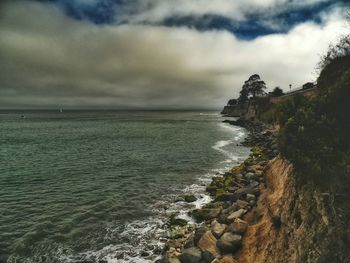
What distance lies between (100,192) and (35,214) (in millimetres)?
6032

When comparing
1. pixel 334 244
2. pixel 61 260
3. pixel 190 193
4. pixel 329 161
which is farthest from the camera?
pixel 190 193

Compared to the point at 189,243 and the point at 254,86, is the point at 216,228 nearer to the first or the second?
the point at 189,243

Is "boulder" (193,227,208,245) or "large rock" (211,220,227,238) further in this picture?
"boulder" (193,227,208,245)

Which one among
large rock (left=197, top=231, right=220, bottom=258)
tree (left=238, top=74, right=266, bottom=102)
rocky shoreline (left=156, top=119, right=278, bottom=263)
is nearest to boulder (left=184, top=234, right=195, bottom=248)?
rocky shoreline (left=156, top=119, right=278, bottom=263)

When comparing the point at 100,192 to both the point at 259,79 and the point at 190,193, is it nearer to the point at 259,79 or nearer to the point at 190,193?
the point at 190,193

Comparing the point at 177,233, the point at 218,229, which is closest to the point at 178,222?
the point at 177,233

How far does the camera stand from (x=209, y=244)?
43.7 ft

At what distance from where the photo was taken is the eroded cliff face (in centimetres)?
873

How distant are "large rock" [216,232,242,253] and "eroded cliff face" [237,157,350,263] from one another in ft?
1.10

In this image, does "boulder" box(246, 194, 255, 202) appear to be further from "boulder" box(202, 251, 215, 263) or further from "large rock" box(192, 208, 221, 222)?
"boulder" box(202, 251, 215, 263)

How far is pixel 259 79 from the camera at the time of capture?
426 feet

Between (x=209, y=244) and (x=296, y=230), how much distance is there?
4.51 metres

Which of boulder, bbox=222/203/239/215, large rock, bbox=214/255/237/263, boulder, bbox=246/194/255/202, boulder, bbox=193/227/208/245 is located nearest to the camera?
large rock, bbox=214/255/237/263

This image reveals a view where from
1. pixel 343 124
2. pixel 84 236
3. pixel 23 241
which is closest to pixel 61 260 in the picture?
pixel 84 236
